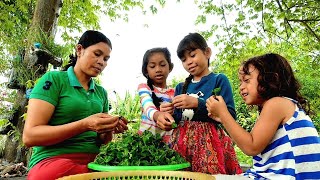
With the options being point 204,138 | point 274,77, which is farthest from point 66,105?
point 274,77

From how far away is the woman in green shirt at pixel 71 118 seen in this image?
162cm

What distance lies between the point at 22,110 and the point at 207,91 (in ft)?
9.78

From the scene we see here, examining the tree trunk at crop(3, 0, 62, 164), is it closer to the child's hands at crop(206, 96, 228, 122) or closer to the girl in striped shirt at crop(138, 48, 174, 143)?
the girl in striped shirt at crop(138, 48, 174, 143)

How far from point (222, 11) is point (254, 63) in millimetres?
4926

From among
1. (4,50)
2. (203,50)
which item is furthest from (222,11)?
(203,50)

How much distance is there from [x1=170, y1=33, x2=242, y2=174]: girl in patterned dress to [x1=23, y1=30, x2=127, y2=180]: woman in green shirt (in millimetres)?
350

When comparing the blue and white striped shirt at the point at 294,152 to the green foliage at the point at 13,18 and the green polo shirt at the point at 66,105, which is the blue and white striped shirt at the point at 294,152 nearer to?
the green polo shirt at the point at 66,105

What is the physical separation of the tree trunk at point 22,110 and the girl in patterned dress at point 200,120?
2.66 meters

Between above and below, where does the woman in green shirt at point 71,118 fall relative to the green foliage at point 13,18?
below

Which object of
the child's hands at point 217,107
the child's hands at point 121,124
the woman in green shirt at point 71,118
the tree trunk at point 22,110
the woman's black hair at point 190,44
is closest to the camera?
the child's hands at point 217,107

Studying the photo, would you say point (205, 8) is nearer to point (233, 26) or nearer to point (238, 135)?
point (233, 26)

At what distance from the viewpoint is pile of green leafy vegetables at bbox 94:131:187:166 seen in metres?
1.43

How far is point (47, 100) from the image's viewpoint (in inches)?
70.0

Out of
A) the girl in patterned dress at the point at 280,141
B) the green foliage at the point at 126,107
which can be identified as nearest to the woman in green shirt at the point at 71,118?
the girl in patterned dress at the point at 280,141
